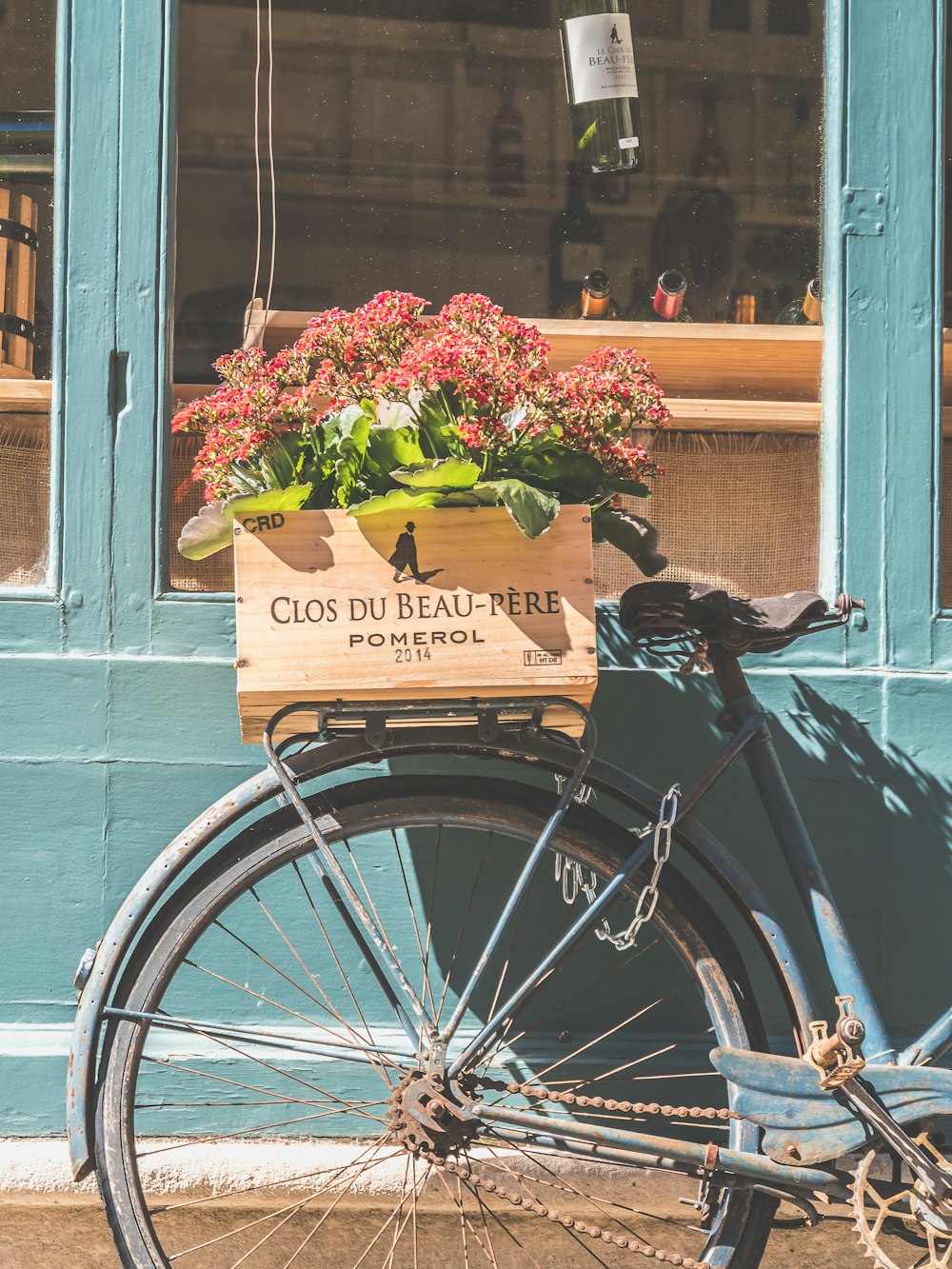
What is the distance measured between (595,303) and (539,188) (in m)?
0.36

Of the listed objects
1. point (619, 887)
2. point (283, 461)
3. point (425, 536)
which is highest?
point (283, 461)

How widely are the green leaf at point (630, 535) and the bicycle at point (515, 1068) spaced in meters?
0.08

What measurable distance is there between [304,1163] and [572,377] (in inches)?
62.5

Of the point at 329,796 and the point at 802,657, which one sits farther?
the point at 802,657

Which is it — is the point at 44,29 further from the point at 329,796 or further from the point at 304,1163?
the point at 304,1163

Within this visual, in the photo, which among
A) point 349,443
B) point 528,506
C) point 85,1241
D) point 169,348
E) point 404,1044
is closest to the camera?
point 528,506

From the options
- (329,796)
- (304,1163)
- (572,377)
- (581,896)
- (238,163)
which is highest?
(238,163)

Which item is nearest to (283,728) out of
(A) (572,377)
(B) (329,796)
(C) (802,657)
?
(B) (329,796)

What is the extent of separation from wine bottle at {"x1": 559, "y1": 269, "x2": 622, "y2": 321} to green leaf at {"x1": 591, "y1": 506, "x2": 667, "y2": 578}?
0.97 meters

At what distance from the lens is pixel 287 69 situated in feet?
9.70

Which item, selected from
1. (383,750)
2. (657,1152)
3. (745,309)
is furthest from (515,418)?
(745,309)

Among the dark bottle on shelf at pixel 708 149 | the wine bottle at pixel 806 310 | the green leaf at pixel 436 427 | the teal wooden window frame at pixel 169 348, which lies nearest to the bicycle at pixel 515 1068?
the green leaf at pixel 436 427

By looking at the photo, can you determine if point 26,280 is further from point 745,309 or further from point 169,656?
point 745,309

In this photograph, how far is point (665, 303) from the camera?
9.56ft
